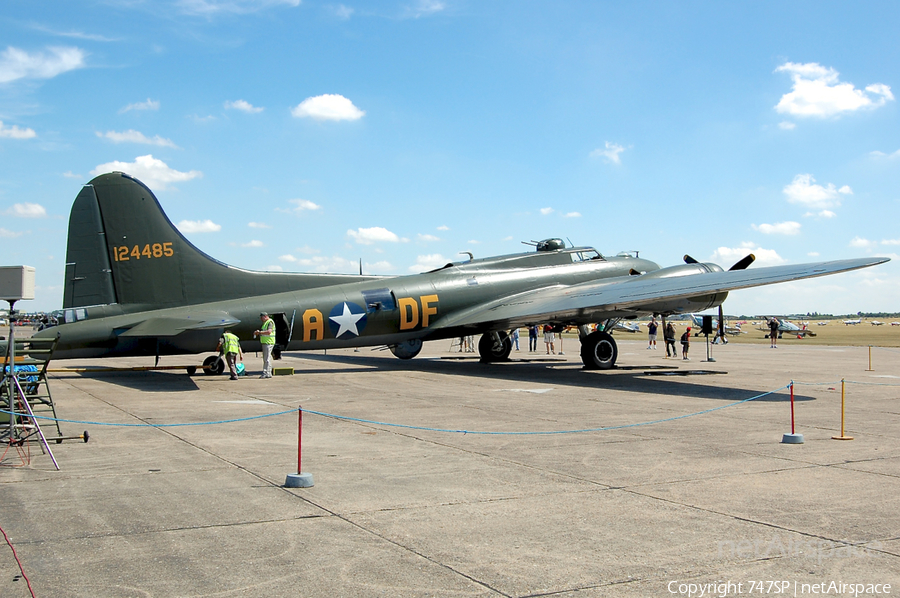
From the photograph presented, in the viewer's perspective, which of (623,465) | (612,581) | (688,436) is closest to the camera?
(612,581)

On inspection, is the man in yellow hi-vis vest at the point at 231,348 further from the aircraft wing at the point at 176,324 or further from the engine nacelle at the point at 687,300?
the engine nacelle at the point at 687,300

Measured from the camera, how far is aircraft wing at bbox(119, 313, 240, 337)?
55.6 feet

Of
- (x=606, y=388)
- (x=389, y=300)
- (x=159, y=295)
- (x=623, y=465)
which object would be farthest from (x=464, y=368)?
(x=623, y=465)

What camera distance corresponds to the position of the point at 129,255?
19.1 metres

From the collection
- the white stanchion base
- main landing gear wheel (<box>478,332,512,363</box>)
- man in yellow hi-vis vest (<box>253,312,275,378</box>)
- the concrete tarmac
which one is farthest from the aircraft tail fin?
the white stanchion base

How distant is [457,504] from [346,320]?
14440 millimetres

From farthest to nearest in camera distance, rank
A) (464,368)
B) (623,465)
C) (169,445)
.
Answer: (464,368) → (169,445) → (623,465)

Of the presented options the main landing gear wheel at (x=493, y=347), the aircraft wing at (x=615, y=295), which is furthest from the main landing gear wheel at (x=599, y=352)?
the main landing gear wheel at (x=493, y=347)

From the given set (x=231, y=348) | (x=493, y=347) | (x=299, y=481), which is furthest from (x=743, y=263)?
(x=299, y=481)

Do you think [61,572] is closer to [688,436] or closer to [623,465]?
[623,465]

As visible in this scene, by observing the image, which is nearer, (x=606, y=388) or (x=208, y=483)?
(x=208, y=483)

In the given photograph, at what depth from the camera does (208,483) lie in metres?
7.56

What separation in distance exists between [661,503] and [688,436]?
13.9 ft

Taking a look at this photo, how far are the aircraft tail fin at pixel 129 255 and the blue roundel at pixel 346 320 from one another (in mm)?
3281
